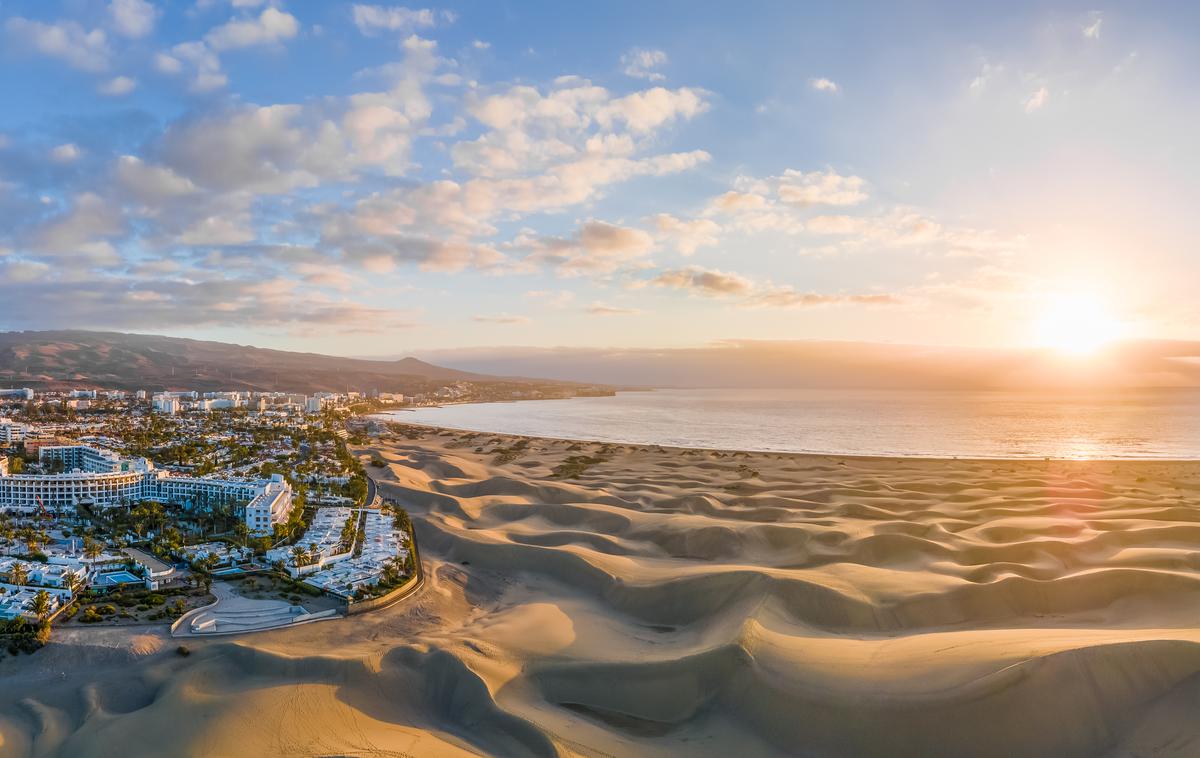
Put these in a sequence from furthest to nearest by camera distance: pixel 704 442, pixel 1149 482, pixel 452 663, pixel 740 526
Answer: pixel 704 442, pixel 1149 482, pixel 740 526, pixel 452 663

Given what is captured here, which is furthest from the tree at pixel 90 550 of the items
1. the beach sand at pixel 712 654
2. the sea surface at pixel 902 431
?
the sea surface at pixel 902 431

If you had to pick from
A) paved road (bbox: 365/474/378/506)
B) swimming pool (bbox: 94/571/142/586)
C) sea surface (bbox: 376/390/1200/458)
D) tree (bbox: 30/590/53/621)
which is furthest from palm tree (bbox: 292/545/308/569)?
sea surface (bbox: 376/390/1200/458)

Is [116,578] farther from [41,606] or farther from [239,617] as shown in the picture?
[239,617]

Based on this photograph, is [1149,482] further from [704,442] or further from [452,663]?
[452,663]

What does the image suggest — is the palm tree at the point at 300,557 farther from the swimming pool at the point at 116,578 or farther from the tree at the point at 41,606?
the tree at the point at 41,606

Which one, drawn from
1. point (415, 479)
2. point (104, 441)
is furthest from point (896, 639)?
point (104, 441)

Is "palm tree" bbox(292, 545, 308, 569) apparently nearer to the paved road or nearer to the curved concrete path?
the curved concrete path

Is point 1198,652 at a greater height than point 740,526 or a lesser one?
greater
